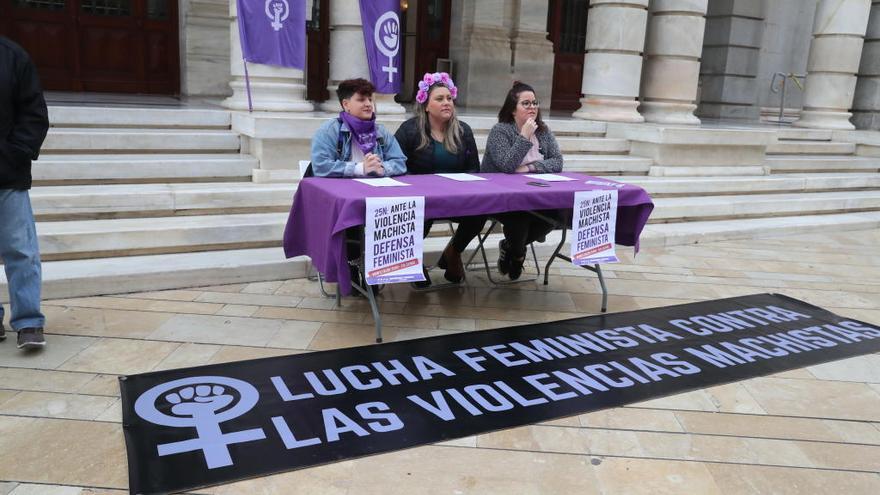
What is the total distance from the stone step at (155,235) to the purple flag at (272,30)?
1.90m

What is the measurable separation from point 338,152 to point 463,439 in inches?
91.4

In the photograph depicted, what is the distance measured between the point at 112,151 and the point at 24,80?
2981 millimetres

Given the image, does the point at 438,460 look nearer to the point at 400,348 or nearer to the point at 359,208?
the point at 400,348

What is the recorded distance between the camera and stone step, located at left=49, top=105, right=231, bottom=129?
6.62 meters

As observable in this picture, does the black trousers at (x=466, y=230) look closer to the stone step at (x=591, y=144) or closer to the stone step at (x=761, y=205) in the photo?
the stone step at (x=761, y=205)

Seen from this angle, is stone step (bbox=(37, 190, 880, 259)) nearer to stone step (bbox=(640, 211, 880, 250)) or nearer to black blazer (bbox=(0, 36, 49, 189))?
black blazer (bbox=(0, 36, 49, 189))

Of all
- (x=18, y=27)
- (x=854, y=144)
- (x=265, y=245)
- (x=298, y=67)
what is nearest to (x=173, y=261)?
(x=265, y=245)

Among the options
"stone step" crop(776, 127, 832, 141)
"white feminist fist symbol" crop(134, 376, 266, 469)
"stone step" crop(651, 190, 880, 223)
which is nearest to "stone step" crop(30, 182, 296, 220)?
"white feminist fist symbol" crop(134, 376, 266, 469)

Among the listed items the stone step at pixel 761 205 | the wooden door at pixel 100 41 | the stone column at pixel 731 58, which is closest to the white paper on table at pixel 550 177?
the stone step at pixel 761 205

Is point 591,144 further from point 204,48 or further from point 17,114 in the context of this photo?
point 17,114

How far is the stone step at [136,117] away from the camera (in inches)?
261

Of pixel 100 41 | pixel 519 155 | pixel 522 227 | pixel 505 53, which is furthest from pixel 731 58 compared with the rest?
pixel 100 41

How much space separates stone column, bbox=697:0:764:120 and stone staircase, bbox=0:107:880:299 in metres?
5.01

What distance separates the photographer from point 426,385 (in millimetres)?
3539
